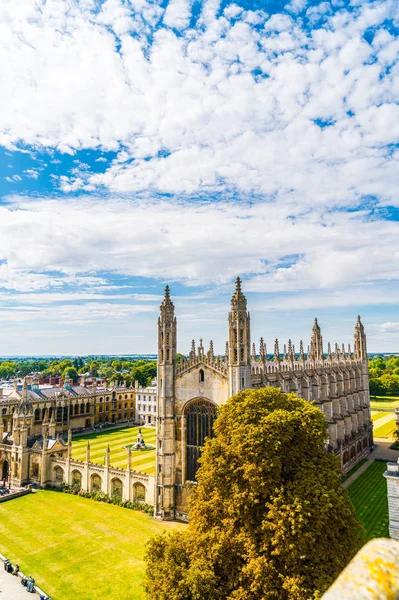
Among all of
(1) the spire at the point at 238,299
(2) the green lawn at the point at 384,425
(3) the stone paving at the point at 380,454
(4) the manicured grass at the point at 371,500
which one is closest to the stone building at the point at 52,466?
Answer: (1) the spire at the point at 238,299

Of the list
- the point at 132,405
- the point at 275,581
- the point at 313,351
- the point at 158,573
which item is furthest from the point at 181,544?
the point at 132,405

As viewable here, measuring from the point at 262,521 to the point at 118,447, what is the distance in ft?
150

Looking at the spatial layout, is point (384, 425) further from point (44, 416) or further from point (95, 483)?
point (44, 416)

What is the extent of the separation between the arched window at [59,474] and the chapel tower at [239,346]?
75.1ft

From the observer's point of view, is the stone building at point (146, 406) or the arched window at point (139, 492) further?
the stone building at point (146, 406)

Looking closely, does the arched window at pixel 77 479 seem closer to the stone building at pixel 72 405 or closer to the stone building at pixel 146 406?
the stone building at pixel 72 405

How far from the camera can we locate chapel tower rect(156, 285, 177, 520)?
34906mm

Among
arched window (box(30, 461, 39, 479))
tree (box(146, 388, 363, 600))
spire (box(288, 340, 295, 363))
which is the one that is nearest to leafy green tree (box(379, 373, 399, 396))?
spire (box(288, 340, 295, 363))

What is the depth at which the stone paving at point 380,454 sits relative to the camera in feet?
151

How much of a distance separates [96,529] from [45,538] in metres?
3.78

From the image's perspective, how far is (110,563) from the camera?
89.6ft

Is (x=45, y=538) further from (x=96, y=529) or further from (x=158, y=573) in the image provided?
(x=158, y=573)

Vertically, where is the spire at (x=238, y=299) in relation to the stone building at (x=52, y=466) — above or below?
above

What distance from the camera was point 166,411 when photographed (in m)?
36.3
